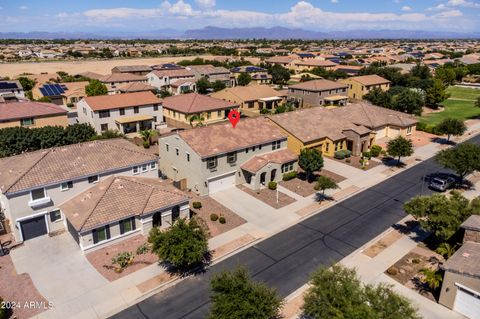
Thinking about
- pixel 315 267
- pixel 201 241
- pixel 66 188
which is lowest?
pixel 315 267

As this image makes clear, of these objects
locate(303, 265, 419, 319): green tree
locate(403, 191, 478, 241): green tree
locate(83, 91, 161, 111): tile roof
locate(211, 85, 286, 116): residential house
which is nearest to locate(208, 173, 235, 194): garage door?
locate(403, 191, 478, 241): green tree

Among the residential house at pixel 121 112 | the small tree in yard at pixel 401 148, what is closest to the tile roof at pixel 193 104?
the residential house at pixel 121 112

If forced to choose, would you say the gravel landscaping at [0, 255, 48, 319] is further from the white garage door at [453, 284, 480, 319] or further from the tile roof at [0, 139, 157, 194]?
the white garage door at [453, 284, 480, 319]

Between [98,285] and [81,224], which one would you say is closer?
[98,285]

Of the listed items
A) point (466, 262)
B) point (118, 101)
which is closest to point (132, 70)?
point (118, 101)

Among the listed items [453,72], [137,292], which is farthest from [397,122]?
[453,72]

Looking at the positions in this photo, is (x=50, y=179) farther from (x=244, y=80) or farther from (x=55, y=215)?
(x=244, y=80)

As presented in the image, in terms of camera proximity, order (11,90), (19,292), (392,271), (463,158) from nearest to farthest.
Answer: (19,292)
(392,271)
(463,158)
(11,90)

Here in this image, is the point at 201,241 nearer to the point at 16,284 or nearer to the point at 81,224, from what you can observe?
the point at 81,224
